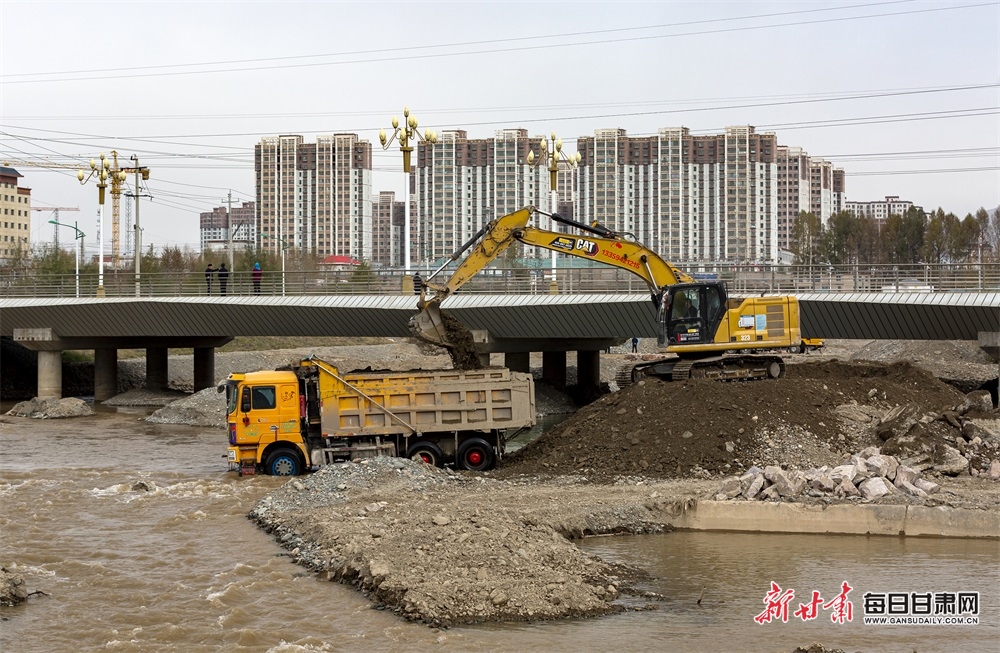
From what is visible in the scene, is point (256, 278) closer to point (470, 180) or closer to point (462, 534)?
point (462, 534)

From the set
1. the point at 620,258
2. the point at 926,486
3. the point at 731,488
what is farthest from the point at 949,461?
the point at 620,258

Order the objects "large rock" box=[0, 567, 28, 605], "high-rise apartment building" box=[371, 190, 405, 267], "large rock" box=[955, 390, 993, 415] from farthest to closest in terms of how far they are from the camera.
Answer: "high-rise apartment building" box=[371, 190, 405, 267]
"large rock" box=[955, 390, 993, 415]
"large rock" box=[0, 567, 28, 605]

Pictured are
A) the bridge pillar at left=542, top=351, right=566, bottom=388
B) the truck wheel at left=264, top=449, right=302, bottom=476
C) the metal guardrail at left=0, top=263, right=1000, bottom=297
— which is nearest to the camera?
the truck wheel at left=264, top=449, right=302, bottom=476

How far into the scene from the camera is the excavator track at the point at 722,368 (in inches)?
1096

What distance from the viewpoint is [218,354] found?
59.8 m

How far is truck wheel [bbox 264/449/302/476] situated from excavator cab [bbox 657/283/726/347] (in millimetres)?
9931

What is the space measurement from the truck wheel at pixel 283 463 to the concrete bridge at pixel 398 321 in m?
15.5

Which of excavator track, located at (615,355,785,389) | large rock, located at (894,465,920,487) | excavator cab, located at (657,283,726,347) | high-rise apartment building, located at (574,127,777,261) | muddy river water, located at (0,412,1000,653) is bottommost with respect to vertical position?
muddy river water, located at (0,412,1000,653)

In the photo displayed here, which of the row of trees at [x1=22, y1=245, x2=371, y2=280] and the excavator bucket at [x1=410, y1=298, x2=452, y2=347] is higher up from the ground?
the row of trees at [x1=22, y1=245, x2=371, y2=280]

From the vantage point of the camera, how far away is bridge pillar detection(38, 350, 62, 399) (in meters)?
46.5

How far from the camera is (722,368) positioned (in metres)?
28.0

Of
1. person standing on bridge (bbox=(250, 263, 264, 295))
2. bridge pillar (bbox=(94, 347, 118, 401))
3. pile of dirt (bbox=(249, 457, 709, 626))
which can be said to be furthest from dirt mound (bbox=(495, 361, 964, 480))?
bridge pillar (bbox=(94, 347, 118, 401))

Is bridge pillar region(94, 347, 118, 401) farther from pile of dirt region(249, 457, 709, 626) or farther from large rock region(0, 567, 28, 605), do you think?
large rock region(0, 567, 28, 605)

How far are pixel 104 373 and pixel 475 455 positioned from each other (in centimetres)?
3054
